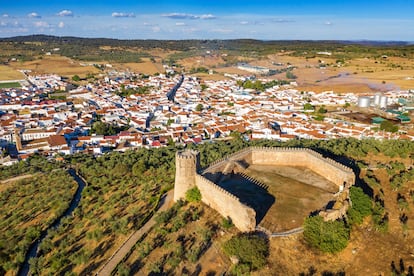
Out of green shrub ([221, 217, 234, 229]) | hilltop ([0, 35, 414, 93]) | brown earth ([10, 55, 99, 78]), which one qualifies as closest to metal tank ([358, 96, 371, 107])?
hilltop ([0, 35, 414, 93])

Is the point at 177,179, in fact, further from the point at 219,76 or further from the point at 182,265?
the point at 219,76

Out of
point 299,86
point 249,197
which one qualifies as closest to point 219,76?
point 299,86

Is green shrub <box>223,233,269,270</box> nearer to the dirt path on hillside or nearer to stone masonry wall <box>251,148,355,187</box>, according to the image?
stone masonry wall <box>251,148,355,187</box>

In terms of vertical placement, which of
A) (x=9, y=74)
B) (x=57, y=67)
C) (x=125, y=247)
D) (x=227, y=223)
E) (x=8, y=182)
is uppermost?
(x=57, y=67)

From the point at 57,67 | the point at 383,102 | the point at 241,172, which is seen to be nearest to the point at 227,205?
the point at 241,172

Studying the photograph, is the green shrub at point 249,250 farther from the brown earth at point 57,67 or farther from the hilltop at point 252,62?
the brown earth at point 57,67

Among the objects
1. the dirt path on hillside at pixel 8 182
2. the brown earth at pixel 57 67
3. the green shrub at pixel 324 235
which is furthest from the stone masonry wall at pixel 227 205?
the brown earth at pixel 57 67

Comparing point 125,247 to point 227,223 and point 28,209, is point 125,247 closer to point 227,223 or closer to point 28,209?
point 227,223

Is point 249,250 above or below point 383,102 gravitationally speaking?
above
